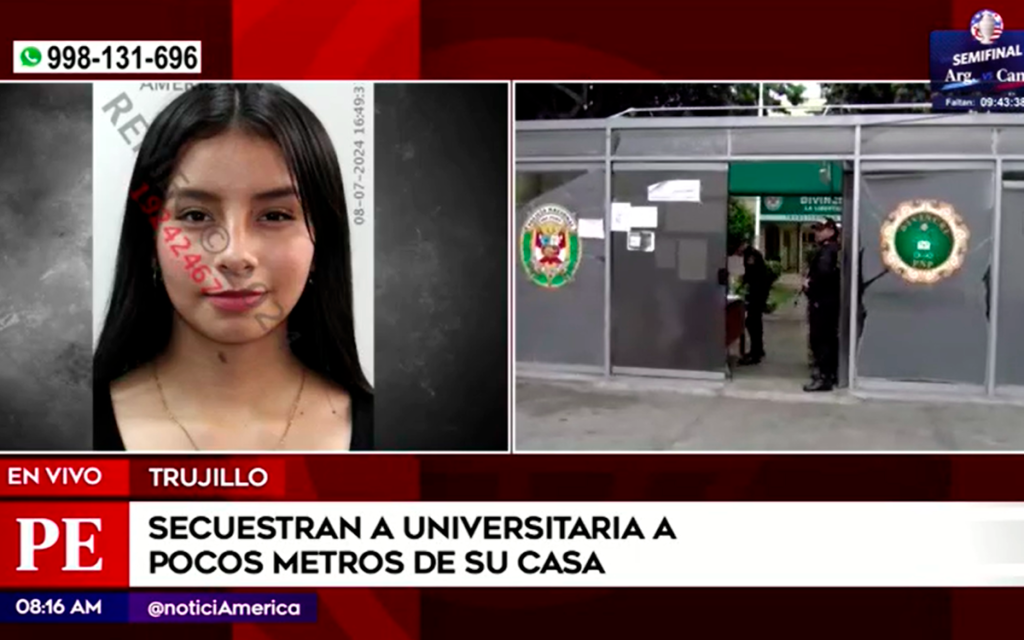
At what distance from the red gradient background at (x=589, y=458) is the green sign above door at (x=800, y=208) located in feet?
7.80

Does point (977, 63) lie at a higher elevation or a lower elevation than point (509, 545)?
higher

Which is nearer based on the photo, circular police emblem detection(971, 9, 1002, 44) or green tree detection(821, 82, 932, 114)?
circular police emblem detection(971, 9, 1002, 44)

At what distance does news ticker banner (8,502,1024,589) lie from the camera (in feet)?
11.1

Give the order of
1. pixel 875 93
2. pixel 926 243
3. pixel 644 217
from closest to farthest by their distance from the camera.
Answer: pixel 875 93, pixel 926 243, pixel 644 217

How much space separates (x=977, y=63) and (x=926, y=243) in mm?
1341

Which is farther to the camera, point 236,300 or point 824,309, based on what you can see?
point 824,309

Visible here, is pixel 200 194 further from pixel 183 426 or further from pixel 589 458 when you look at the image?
pixel 589 458

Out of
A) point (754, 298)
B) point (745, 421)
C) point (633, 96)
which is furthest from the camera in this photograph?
point (754, 298)

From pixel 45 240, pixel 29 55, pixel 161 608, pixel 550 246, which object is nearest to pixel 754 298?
pixel 550 246

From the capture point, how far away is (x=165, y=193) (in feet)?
10.8

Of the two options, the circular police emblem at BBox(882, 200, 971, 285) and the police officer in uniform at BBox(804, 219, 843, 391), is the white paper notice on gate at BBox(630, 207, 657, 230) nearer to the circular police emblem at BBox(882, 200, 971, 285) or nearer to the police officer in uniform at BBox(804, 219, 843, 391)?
the police officer in uniform at BBox(804, 219, 843, 391)

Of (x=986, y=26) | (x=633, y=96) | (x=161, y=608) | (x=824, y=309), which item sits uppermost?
(x=986, y=26)

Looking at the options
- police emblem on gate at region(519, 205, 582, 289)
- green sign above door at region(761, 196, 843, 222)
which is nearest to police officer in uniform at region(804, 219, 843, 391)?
green sign above door at region(761, 196, 843, 222)

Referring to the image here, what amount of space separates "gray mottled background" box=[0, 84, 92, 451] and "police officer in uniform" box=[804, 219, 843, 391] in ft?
10.6
